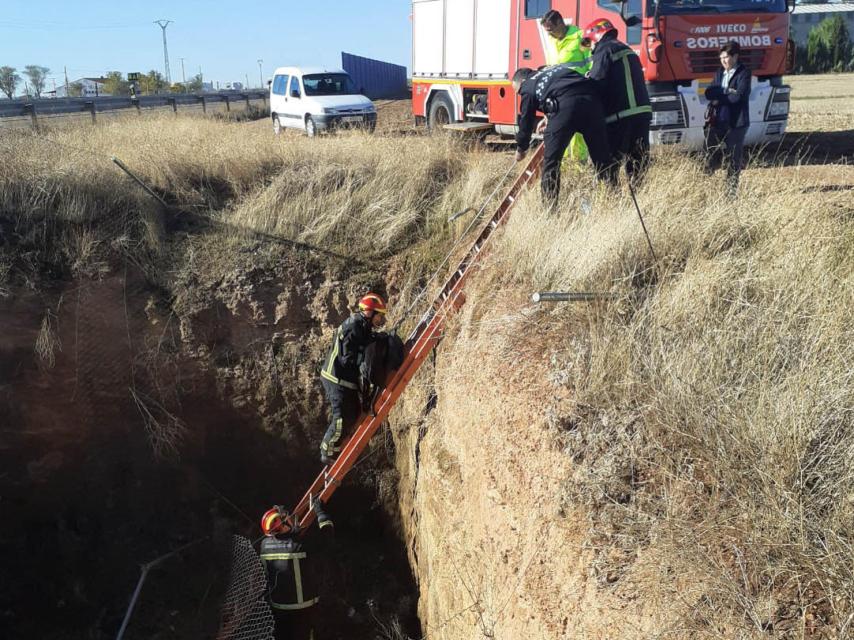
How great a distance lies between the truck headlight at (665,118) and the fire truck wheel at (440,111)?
485cm

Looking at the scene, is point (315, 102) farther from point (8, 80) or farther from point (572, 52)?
point (8, 80)

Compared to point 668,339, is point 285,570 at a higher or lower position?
lower

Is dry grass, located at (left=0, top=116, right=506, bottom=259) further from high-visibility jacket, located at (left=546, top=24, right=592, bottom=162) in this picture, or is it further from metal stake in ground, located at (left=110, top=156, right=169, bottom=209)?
high-visibility jacket, located at (left=546, top=24, right=592, bottom=162)

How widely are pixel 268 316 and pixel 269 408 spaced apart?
0.97 m

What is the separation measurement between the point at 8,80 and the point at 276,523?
4437 cm

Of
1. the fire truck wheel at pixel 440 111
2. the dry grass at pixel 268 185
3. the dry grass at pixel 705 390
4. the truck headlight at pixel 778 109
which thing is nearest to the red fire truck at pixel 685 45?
the truck headlight at pixel 778 109

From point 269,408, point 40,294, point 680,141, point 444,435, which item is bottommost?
point 269,408

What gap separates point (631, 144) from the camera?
5.98 meters

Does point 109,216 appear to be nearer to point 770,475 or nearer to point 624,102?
point 624,102

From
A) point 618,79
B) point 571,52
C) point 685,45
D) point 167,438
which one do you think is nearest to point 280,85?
point 685,45

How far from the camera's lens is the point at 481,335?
4.57m

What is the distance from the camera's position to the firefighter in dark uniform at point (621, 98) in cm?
564

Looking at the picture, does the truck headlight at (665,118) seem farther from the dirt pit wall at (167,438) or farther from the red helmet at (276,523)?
the red helmet at (276,523)

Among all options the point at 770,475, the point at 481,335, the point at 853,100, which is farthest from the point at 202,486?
the point at 853,100
